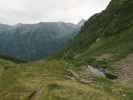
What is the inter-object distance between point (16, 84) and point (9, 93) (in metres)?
3.78

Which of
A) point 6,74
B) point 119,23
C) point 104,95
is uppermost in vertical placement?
point 119,23

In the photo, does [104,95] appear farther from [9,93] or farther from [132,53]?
[132,53]

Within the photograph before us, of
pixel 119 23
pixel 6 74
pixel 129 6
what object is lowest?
pixel 6 74

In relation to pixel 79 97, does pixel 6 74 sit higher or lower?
higher

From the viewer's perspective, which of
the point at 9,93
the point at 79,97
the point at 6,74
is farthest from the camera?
the point at 6,74

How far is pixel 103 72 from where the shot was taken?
56.2 metres

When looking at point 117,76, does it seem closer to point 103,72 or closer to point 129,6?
point 103,72

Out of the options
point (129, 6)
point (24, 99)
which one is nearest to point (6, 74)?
point (24, 99)

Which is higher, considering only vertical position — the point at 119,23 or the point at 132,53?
the point at 119,23

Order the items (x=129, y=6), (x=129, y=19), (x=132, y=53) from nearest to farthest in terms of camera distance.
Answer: (x=132, y=53)
(x=129, y=19)
(x=129, y=6)

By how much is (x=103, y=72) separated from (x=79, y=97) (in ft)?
75.4

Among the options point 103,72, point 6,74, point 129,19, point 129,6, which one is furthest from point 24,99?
point 129,6

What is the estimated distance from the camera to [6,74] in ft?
171

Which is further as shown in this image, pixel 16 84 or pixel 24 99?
pixel 16 84
